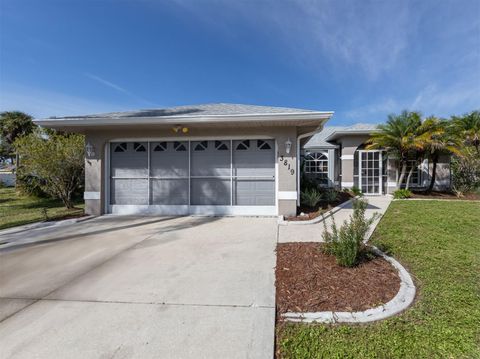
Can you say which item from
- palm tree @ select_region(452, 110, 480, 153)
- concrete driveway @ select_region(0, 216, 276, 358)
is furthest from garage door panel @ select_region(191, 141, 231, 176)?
palm tree @ select_region(452, 110, 480, 153)

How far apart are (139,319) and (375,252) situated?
3983mm

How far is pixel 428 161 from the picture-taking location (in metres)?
13.7

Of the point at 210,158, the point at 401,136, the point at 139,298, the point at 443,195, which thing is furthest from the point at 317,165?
the point at 139,298

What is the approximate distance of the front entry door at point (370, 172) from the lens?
44.5 ft

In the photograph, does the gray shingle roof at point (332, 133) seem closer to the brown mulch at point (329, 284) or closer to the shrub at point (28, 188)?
the brown mulch at point (329, 284)

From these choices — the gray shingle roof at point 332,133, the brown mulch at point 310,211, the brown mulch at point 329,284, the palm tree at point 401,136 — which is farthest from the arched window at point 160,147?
the palm tree at point 401,136

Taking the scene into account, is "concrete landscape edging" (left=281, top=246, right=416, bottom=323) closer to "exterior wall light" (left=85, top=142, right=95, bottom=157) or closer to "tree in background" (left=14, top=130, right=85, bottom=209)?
"exterior wall light" (left=85, top=142, right=95, bottom=157)

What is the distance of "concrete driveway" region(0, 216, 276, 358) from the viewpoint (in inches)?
87.8

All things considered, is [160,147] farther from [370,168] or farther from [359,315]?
[370,168]

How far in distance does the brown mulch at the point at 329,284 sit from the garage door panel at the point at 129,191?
239 inches

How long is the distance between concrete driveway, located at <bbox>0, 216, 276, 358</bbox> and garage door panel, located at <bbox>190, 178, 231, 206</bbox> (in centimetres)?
256

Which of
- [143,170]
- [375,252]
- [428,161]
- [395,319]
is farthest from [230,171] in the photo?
[428,161]

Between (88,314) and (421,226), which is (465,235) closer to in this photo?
(421,226)

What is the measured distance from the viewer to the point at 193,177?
838cm
